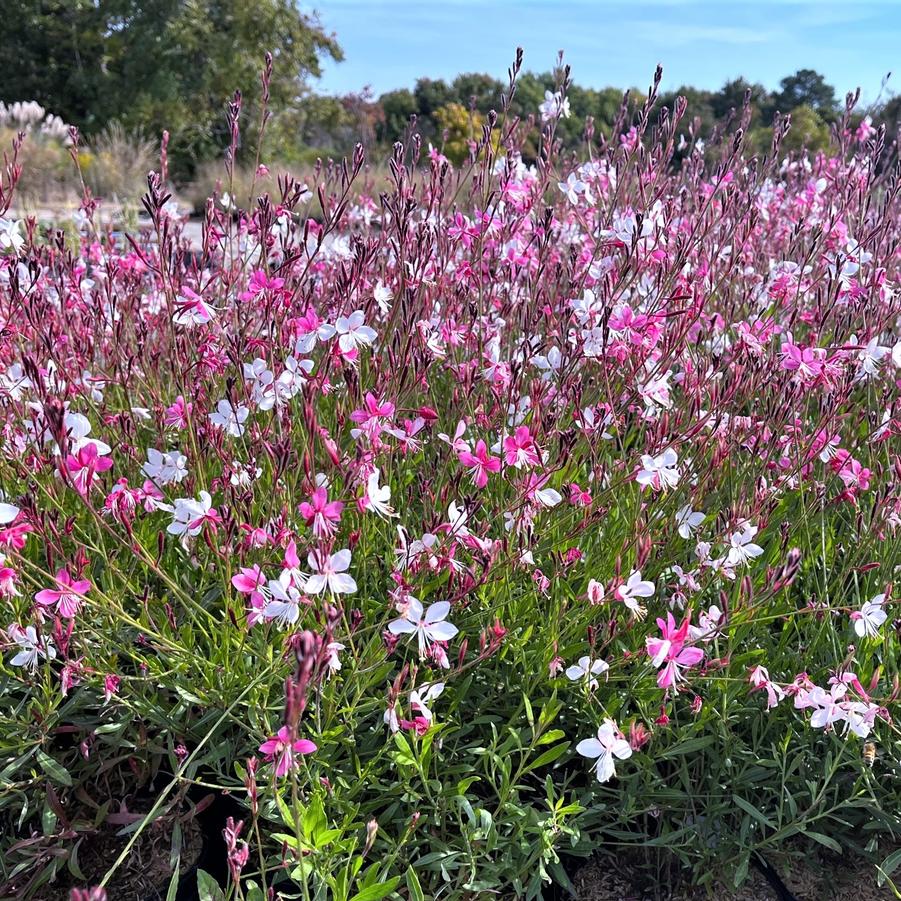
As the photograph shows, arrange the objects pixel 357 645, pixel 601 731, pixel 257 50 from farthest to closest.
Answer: pixel 257 50 < pixel 357 645 < pixel 601 731

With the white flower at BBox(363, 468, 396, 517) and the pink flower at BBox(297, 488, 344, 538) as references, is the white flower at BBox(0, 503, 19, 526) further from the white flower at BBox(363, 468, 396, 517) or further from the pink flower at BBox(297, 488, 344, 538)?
the white flower at BBox(363, 468, 396, 517)

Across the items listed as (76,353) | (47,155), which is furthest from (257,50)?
(76,353)

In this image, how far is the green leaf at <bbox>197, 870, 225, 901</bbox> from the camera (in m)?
1.55

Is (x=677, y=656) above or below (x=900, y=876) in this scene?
above

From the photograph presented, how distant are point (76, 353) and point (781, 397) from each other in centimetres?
188

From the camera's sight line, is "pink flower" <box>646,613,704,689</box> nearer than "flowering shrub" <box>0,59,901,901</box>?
Yes

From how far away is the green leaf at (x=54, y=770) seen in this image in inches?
70.9

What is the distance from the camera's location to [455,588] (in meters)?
1.84

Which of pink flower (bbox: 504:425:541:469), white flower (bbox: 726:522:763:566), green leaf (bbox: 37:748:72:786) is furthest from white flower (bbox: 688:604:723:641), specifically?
green leaf (bbox: 37:748:72:786)

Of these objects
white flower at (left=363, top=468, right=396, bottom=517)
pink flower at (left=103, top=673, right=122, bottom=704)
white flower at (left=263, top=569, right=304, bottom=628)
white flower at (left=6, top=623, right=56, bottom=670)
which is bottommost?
pink flower at (left=103, top=673, right=122, bottom=704)

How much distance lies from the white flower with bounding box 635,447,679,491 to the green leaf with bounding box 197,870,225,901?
1.16 metres

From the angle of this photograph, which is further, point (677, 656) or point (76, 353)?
point (76, 353)

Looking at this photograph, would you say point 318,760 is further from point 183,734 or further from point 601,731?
point 601,731

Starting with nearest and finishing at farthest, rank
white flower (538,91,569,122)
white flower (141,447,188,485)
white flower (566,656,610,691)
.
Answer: white flower (566,656,610,691), white flower (141,447,188,485), white flower (538,91,569,122)
